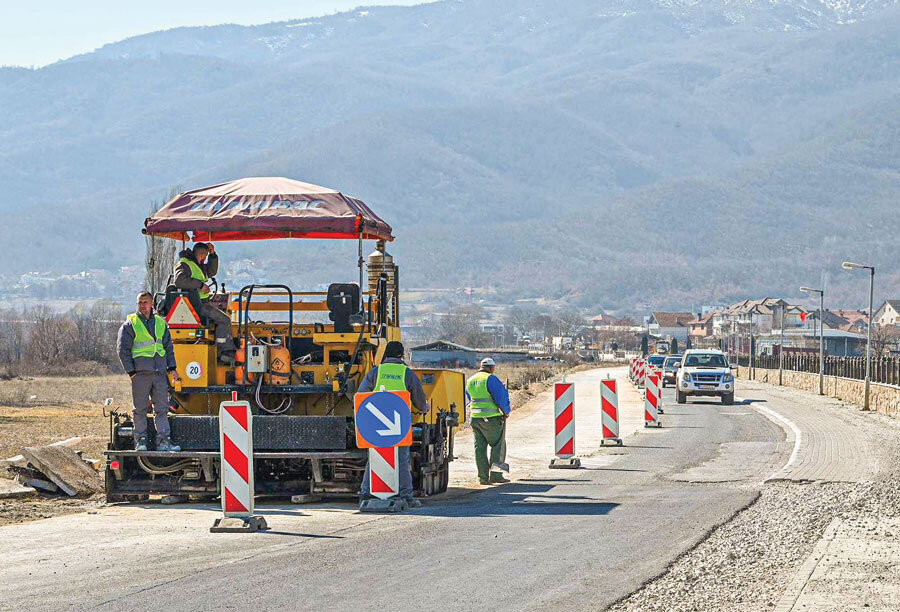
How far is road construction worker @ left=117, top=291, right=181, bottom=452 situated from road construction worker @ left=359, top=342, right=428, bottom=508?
2216 millimetres

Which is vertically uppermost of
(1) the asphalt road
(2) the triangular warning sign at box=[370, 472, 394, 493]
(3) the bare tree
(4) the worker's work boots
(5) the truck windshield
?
(3) the bare tree

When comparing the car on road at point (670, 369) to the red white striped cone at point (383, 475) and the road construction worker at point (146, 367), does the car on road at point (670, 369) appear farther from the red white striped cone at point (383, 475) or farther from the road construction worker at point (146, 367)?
the road construction worker at point (146, 367)

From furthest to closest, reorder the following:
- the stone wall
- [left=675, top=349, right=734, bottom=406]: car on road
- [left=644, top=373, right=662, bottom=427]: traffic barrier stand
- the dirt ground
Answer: [left=675, top=349, right=734, bottom=406]: car on road
the stone wall
[left=644, top=373, right=662, bottom=427]: traffic barrier stand
the dirt ground

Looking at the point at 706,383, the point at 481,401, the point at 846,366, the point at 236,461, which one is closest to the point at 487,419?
the point at 481,401

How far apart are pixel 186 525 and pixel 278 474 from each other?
2.21 meters

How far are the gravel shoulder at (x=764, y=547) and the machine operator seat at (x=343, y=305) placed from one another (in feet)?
16.2

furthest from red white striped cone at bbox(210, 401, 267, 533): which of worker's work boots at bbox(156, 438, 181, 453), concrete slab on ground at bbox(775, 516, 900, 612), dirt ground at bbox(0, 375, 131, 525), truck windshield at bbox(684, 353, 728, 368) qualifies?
truck windshield at bbox(684, 353, 728, 368)

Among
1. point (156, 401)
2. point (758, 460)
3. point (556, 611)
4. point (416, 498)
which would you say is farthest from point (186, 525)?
point (758, 460)

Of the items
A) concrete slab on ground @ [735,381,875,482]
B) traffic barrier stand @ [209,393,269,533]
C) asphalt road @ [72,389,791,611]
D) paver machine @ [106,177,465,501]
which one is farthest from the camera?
concrete slab on ground @ [735,381,875,482]

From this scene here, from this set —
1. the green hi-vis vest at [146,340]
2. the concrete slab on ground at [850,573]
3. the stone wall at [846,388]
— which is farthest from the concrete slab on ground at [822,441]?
the green hi-vis vest at [146,340]

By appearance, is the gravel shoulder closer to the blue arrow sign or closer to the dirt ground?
the blue arrow sign

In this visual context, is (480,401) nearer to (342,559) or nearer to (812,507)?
(812,507)

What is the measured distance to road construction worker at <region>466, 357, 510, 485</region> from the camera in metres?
20.0

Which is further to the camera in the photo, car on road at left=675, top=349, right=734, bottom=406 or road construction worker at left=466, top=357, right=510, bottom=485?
car on road at left=675, top=349, right=734, bottom=406
